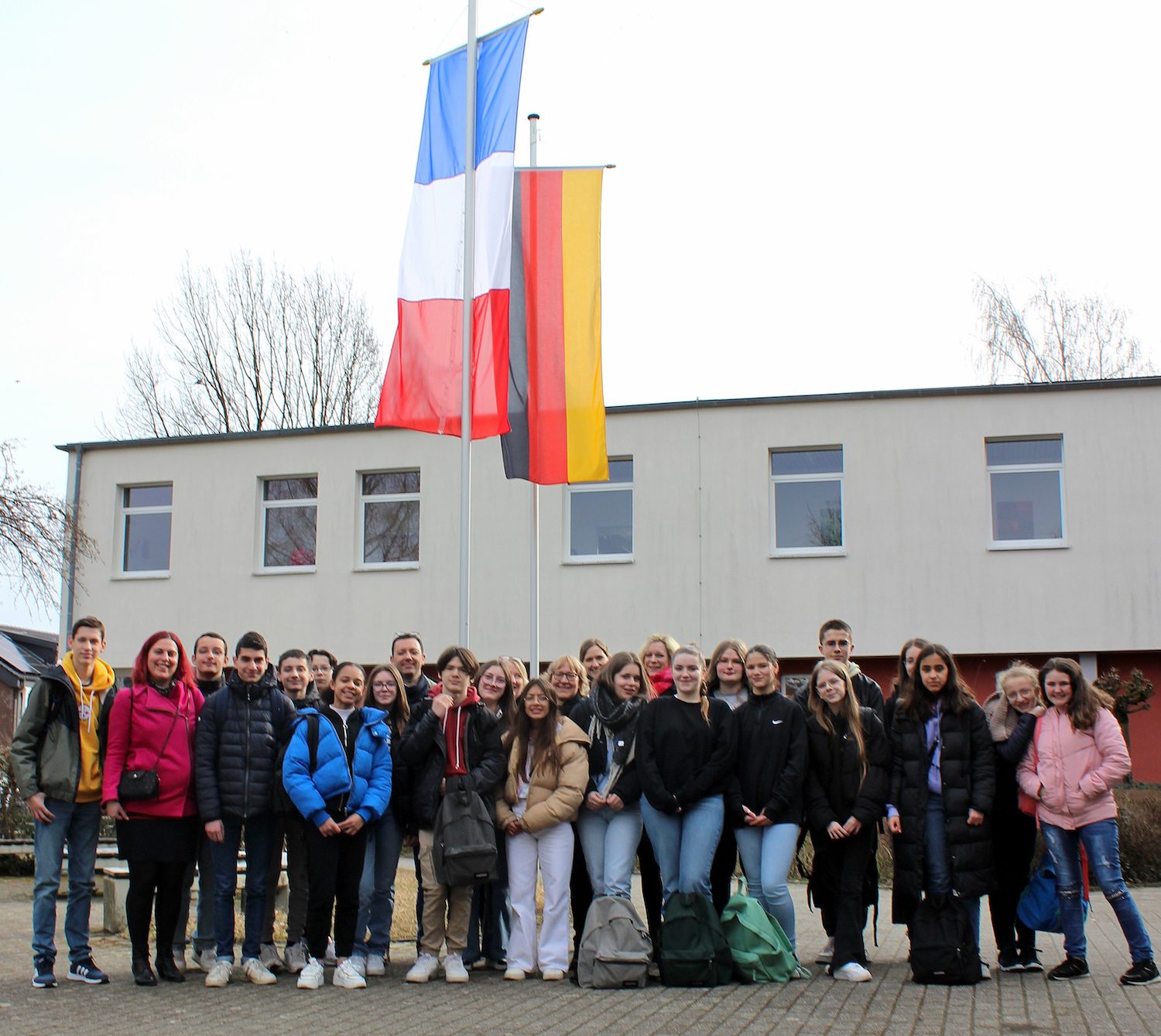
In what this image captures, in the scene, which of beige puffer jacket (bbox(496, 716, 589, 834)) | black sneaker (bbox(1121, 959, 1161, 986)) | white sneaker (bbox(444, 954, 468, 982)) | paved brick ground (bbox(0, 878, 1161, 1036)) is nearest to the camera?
paved brick ground (bbox(0, 878, 1161, 1036))

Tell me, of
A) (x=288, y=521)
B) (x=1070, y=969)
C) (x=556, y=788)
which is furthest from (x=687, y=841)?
(x=288, y=521)

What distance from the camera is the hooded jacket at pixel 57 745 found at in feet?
22.9

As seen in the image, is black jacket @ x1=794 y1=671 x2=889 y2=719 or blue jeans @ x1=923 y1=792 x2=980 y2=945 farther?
black jacket @ x1=794 y1=671 x2=889 y2=719

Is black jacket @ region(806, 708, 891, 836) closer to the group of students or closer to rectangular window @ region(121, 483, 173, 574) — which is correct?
the group of students

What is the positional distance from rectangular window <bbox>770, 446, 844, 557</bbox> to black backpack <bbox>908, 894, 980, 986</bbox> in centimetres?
1260

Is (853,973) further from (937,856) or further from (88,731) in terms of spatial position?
(88,731)

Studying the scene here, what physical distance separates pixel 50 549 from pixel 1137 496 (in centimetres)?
1539

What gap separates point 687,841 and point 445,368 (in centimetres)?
575

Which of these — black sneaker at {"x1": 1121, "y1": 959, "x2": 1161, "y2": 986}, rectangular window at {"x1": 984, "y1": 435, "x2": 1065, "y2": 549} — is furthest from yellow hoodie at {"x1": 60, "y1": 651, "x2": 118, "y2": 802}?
rectangular window at {"x1": 984, "y1": 435, "x2": 1065, "y2": 549}

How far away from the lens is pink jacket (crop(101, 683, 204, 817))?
278 inches

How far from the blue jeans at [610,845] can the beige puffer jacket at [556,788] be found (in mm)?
169

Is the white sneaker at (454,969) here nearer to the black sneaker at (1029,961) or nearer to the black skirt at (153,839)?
the black skirt at (153,839)

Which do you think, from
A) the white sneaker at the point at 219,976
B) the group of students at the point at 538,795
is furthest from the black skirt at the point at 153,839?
the white sneaker at the point at 219,976

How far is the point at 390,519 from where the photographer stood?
21.4m
